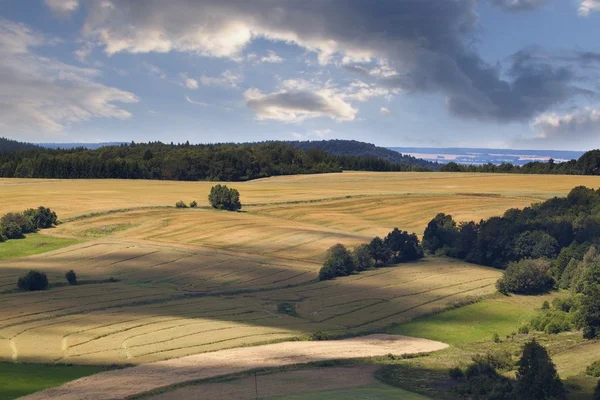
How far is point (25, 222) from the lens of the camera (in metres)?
123

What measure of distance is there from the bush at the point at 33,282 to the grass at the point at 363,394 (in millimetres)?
47907

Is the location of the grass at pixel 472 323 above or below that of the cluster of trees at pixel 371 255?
below

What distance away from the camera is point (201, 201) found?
15512cm

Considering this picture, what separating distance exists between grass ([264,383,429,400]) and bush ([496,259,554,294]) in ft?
142

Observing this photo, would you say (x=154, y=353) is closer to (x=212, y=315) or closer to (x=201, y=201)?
(x=212, y=315)

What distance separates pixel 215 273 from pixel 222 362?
38075 millimetres

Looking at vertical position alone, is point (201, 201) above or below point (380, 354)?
above

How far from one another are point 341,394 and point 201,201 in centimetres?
10945

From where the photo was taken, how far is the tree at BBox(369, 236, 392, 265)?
4138 inches

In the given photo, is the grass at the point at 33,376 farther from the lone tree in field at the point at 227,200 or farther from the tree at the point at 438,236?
the lone tree in field at the point at 227,200

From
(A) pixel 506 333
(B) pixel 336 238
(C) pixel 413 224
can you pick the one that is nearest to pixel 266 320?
(A) pixel 506 333

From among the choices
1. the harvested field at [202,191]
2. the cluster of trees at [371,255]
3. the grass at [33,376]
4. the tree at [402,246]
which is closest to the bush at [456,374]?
the grass at [33,376]

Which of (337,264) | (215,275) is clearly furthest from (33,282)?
(337,264)

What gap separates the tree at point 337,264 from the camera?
9550 cm
